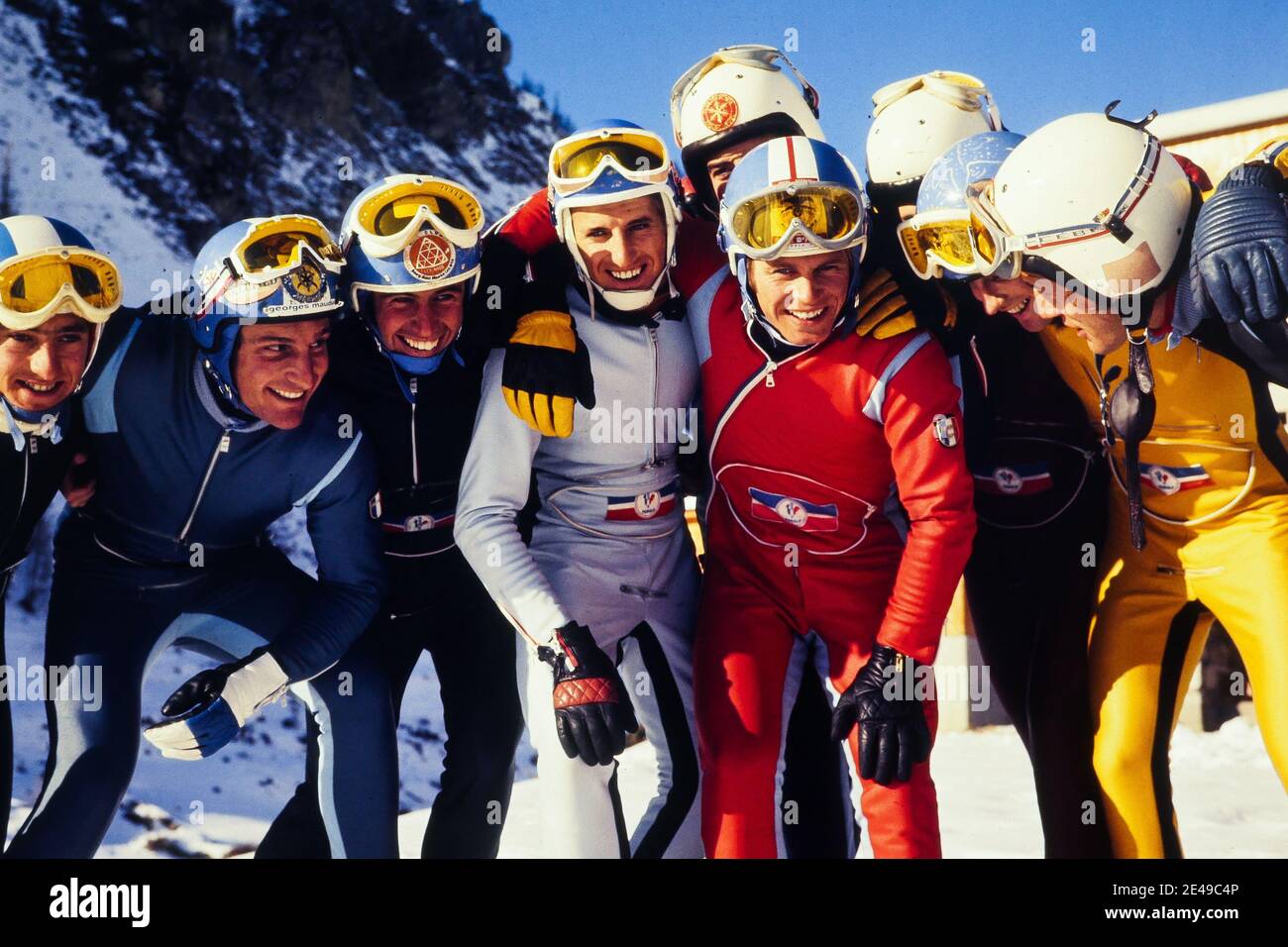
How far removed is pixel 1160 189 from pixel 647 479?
1.46m

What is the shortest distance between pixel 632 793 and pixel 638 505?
2276mm

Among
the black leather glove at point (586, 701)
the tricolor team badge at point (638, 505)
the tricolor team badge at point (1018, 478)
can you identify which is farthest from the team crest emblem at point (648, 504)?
the tricolor team badge at point (1018, 478)

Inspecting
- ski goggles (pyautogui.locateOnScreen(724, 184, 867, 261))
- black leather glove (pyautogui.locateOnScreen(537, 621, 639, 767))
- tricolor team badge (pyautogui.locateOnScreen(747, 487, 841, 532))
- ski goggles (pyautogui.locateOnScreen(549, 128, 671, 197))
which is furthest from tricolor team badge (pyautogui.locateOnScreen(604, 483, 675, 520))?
ski goggles (pyautogui.locateOnScreen(549, 128, 671, 197))

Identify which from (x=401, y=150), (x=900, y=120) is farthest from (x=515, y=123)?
(x=900, y=120)

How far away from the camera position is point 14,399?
2.86m

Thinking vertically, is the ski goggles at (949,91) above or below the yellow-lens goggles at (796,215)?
above

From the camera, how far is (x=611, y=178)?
2959 millimetres

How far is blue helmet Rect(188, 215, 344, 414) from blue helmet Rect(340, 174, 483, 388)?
80 mm

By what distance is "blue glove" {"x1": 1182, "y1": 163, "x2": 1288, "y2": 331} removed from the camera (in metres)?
2.55

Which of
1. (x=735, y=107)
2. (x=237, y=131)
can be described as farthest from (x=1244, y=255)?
(x=237, y=131)

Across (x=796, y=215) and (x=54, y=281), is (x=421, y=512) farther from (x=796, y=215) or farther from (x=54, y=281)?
(x=796, y=215)

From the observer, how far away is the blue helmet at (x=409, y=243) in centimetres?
302

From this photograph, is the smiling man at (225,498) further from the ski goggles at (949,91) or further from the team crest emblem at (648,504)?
the ski goggles at (949,91)

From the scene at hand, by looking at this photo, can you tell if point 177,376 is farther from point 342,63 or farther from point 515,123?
point 515,123
